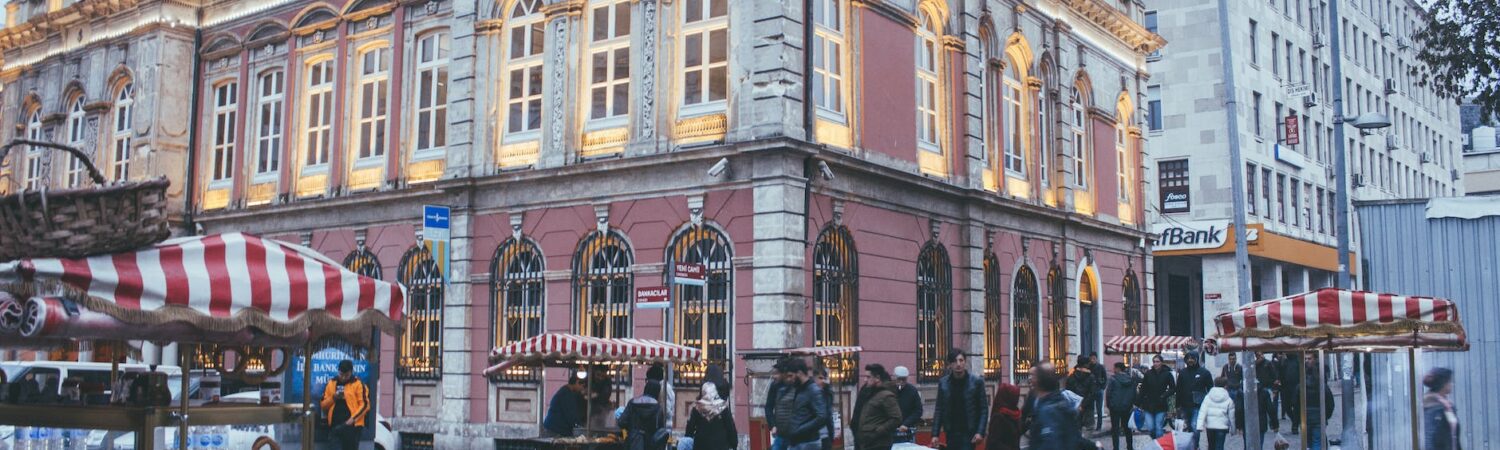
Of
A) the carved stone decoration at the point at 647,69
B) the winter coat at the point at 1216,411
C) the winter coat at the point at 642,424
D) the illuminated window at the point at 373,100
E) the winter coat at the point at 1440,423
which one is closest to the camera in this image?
the winter coat at the point at 1440,423

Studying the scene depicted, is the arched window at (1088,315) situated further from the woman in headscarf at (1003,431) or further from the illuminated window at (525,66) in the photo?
the woman in headscarf at (1003,431)

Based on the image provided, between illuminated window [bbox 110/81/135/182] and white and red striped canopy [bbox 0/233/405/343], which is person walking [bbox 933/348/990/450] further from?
illuminated window [bbox 110/81/135/182]

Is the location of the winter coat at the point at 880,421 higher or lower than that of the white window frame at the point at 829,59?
lower

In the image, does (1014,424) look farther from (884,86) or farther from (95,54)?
(95,54)

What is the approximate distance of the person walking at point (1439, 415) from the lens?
437 inches

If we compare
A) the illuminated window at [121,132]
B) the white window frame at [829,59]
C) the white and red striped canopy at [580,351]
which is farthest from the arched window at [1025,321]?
the illuminated window at [121,132]

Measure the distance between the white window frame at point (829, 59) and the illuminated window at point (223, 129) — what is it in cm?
1365

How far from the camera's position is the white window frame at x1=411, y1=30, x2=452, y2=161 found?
978 inches

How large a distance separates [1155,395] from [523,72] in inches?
462

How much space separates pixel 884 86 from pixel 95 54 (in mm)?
18460

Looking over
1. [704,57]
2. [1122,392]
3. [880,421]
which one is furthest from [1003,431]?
[704,57]

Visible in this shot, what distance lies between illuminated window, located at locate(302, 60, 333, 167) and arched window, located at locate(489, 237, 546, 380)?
5.63m

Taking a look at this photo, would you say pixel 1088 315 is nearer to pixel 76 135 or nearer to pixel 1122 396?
pixel 1122 396

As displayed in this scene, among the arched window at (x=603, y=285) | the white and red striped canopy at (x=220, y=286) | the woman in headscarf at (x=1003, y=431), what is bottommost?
the woman in headscarf at (x=1003, y=431)
